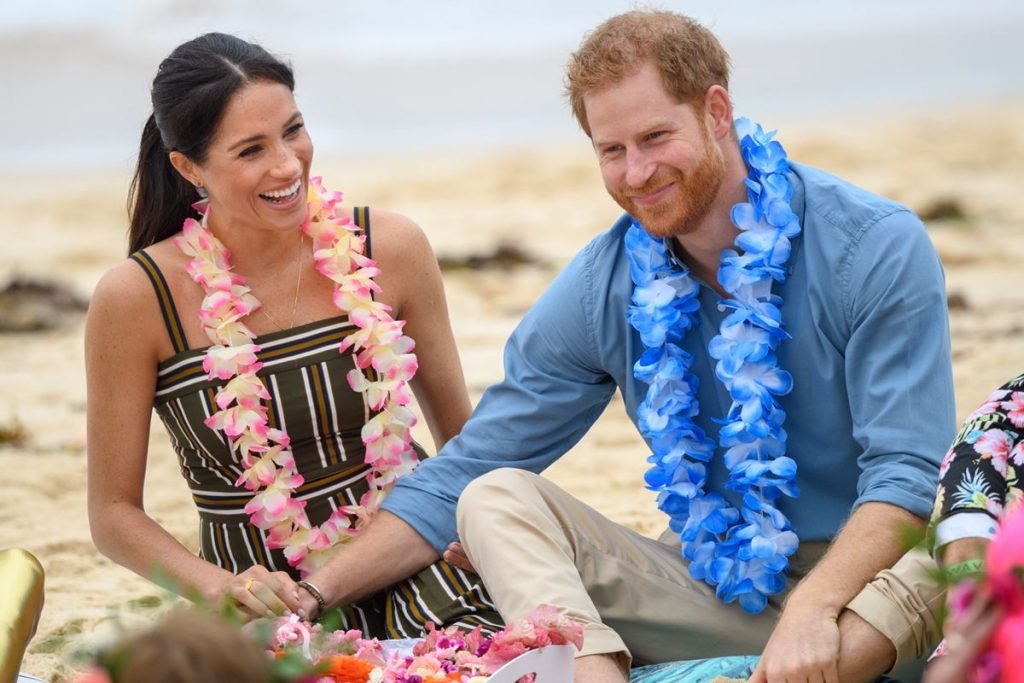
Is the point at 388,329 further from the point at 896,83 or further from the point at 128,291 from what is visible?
the point at 896,83

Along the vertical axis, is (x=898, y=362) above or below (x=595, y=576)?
above

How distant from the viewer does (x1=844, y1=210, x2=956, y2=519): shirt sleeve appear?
3324 millimetres

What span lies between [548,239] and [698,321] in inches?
329

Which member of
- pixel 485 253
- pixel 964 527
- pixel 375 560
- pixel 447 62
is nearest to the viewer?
pixel 964 527

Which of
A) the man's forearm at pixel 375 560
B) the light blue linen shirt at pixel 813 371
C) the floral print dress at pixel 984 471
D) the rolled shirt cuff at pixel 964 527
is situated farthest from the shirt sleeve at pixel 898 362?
the man's forearm at pixel 375 560

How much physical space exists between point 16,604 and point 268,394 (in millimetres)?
1009

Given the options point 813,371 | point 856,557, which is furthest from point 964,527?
point 813,371

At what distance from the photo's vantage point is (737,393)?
11.9ft

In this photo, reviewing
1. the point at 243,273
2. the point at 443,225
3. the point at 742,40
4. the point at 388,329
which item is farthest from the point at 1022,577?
the point at 742,40

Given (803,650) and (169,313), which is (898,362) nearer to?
(803,650)

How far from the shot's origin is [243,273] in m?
4.18

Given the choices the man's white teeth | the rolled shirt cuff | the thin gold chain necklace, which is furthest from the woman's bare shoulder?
the rolled shirt cuff

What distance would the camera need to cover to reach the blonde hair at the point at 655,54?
363 cm

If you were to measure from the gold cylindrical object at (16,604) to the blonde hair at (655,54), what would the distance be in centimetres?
176
